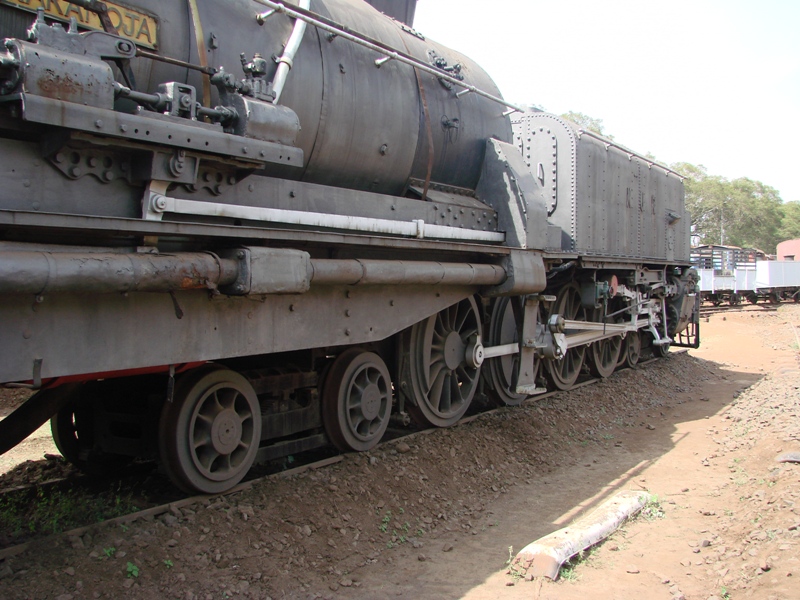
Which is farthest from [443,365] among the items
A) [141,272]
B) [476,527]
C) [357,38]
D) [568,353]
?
[141,272]

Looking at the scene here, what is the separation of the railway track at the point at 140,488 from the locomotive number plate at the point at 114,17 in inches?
113

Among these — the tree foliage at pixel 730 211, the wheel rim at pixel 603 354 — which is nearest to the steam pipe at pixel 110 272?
the wheel rim at pixel 603 354

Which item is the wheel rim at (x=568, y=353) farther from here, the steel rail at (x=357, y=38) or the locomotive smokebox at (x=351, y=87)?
the steel rail at (x=357, y=38)

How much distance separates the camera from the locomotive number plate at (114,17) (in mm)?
3389

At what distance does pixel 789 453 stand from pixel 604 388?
3565 millimetres

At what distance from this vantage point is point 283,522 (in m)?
4.54

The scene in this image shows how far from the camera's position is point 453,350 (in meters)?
6.86

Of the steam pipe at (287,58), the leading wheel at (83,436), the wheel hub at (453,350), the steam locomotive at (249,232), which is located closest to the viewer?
the steam locomotive at (249,232)

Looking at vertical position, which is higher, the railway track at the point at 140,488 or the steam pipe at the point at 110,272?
the steam pipe at the point at 110,272

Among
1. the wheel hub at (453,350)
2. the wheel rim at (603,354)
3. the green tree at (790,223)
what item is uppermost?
the green tree at (790,223)

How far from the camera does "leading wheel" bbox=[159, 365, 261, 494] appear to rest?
4.39 metres

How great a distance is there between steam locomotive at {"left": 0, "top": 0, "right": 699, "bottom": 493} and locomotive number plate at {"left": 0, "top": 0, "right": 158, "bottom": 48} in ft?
0.04

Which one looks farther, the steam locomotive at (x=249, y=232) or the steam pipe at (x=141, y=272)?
the steam locomotive at (x=249, y=232)

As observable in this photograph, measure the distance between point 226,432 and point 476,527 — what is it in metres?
2.18
